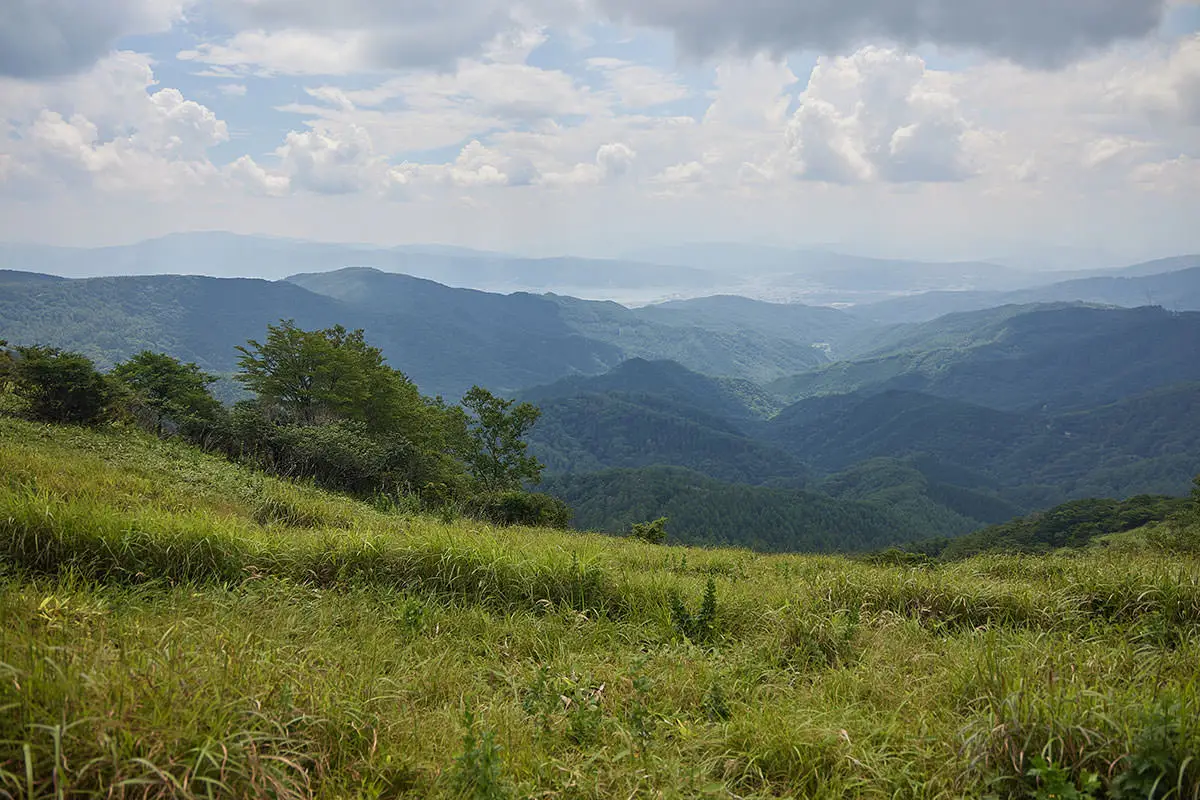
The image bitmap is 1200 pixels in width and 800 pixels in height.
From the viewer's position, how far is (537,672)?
4059mm

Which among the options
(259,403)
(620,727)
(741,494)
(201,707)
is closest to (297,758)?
(201,707)

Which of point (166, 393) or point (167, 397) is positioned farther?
point (166, 393)

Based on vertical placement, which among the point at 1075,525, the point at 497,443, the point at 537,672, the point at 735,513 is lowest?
the point at 735,513

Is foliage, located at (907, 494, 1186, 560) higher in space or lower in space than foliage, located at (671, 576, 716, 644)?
lower

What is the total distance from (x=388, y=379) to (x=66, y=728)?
36386 mm

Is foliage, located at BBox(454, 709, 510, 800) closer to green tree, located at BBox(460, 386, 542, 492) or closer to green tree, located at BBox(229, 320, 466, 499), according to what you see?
green tree, located at BBox(229, 320, 466, 499)

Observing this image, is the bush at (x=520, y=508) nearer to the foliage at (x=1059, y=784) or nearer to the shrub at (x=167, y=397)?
the shrub at (x=167, y=397)

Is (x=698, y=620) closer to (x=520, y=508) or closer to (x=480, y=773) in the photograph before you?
(x=480, y=773)

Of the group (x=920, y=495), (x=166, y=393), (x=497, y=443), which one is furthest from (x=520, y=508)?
(x=920, y=495)

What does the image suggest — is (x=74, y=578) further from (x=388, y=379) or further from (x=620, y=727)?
(x=388, y=379)

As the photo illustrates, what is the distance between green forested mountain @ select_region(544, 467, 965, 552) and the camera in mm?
118125

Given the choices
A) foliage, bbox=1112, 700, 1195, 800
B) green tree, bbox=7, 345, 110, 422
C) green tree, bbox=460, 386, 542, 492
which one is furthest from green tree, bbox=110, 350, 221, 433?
foliage, bbox=1112, 700, 1195, 800

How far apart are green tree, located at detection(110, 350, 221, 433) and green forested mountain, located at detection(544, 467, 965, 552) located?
88038 mm

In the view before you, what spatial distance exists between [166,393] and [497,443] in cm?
1885
